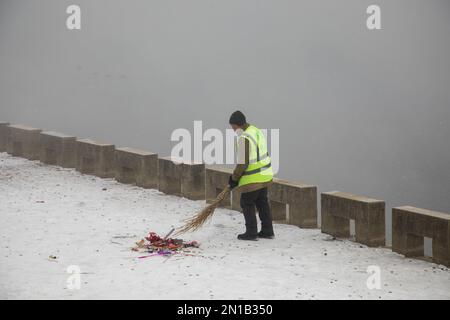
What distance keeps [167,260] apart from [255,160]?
1.95 meters

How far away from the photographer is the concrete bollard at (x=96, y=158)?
16484 mm

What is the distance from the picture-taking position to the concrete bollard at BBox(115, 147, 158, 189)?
15.5 m

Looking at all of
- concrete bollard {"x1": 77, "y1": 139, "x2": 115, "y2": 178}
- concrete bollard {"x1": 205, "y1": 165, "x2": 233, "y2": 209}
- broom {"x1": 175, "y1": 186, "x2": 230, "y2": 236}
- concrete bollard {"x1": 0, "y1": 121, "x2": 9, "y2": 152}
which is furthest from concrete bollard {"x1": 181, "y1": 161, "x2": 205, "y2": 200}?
concrete bollard {"x1": 0, "y1": 121, "x2": 9, "y2": 152}

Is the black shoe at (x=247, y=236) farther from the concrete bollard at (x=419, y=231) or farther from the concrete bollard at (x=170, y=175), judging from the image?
the concrete bollard at (x=170, y=175)

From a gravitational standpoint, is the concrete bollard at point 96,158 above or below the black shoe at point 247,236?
above

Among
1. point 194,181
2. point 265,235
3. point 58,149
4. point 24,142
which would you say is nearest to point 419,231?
point 265,235

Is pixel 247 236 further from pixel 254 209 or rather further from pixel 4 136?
pixel 4 136

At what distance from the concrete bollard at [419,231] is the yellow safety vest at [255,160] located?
72.8 inches

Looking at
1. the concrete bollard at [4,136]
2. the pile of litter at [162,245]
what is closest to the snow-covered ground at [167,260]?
the pile of litter at [162,245]

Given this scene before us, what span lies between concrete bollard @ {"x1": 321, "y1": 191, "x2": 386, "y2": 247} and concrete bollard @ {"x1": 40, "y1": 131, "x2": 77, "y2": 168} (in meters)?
6.91

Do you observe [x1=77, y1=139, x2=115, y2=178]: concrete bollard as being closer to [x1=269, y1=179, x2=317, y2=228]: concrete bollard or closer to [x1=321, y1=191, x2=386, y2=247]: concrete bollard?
[x1=269, y1=179, x2=317, y2=228]: concrete bollard

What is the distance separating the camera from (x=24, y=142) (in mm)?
18609

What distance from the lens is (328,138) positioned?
57.9 metres

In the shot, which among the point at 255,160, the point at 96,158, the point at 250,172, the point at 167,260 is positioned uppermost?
the point at 255,160
